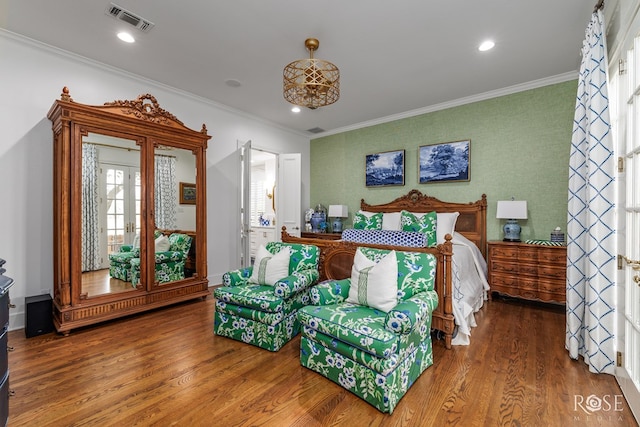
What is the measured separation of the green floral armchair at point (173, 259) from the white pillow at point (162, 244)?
0.10 feet

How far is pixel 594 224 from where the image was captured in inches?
81.5

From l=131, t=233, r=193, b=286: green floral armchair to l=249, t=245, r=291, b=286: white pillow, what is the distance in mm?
1333

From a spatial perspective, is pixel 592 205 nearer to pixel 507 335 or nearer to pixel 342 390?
pixel 507 335

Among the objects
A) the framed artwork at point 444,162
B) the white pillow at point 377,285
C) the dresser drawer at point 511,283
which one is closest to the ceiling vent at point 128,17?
the white pillow at point 377,285

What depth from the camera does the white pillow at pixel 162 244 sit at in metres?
3.41

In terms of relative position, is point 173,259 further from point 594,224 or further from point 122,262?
point 594,224

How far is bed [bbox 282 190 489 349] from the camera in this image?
251 centimetres

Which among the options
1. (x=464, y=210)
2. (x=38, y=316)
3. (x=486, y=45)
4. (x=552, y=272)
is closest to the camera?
(x=38, y=316)

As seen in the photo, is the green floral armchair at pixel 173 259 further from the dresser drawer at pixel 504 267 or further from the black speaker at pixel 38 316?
the dresser drawer at pixel 504 267

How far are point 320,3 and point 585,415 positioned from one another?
10.8 feet

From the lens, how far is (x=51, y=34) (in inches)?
107

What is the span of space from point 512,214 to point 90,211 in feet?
15.7

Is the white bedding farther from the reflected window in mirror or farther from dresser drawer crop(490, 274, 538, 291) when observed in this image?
the reflected window in mirror

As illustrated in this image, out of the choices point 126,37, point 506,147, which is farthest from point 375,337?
point 506,147
